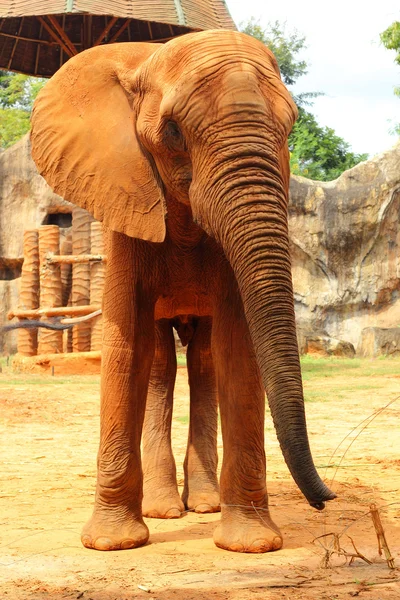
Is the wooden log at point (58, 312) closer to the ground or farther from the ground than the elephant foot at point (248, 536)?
farther from the ground

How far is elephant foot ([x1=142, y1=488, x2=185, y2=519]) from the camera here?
5.38 metres

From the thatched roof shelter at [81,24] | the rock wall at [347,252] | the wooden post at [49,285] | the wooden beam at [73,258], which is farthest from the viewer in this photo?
the rock wall at [347,252]

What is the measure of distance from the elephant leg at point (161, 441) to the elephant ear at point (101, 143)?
4.28 feet

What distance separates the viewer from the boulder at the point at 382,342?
20047 mm

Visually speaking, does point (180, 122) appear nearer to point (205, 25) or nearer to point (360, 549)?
point (360, 549)

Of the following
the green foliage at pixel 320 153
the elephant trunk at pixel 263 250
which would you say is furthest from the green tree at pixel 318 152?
the elephant trunk at pixel 263 250

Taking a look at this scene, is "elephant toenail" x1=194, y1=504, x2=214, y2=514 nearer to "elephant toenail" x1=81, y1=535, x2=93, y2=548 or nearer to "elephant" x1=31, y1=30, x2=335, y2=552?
"elephant" x1=31, y1=30, x2=335, y2=552

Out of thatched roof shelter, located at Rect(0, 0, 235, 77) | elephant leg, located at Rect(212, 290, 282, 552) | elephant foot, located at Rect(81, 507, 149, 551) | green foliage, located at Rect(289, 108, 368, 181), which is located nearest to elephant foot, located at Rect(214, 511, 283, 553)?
elephant leg, located at Rect(212, 290, 282, 552)

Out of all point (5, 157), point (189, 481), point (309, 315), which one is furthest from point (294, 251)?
point (189, 481)

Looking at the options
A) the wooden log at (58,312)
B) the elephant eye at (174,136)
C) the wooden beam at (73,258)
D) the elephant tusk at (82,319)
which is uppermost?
the wooden beam at (73,258)

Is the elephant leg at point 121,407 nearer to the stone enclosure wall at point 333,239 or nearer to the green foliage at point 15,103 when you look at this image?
the stone enclosure wall at point 333,239

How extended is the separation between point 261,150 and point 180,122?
441 millimetres

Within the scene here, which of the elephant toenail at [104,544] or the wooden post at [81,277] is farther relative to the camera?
the wooden post at [81,277]

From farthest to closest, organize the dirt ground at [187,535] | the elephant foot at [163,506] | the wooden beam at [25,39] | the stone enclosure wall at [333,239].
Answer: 1. the stone enclosure wall at [333,239]
2. the wooden beam at [25,39]
3. the elephant foot at [163,506]
4. the dirt ground at [187,535]
